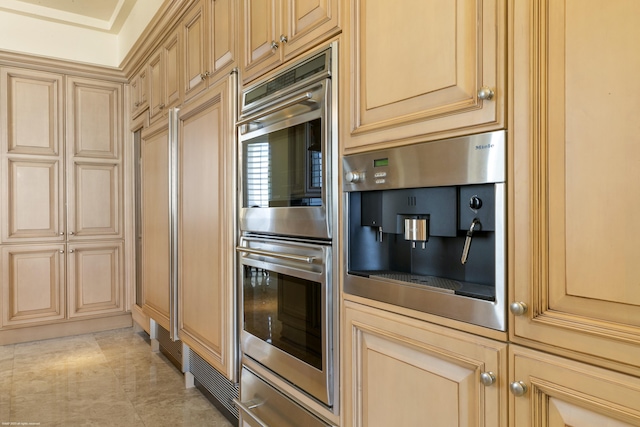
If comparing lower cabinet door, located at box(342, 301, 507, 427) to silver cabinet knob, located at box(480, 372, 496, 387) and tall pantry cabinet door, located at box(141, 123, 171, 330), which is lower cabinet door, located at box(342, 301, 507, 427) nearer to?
silver cabinet knob, located at box(480, 372, 496, 387)

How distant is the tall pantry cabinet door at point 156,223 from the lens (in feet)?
9.02

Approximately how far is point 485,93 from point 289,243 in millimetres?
896

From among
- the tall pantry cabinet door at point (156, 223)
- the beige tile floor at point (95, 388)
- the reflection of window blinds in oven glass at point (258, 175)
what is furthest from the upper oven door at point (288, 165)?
the beige tile floor at point (95, 388)

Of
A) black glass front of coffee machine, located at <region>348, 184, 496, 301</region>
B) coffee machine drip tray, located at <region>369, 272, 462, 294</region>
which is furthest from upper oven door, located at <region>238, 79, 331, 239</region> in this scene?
coffee machine drip tray, located at <region>369, 272, 462, 294</region>

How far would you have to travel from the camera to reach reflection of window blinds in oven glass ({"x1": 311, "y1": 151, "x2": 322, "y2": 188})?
1.35m

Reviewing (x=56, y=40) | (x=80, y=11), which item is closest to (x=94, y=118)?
(x=56, y=40)

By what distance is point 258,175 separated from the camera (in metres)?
1.75

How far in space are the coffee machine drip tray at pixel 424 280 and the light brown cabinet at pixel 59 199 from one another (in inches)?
132

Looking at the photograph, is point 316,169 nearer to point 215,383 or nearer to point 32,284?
point 215,383

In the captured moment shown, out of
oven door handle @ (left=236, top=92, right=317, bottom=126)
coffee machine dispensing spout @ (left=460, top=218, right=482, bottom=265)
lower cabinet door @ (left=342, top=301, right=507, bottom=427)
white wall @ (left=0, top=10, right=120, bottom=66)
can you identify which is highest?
white wall @ (left=0, top=10, right=120, bottom=66)

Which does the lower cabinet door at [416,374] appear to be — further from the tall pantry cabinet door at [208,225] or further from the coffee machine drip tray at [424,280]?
the tall pantry cabinet door at [208,225]

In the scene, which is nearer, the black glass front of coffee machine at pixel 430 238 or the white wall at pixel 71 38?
the black glass front of coffee machine at pixel 430 238

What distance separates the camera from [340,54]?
4.13 ft

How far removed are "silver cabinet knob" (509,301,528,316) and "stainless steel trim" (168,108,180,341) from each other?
211 centimetres
